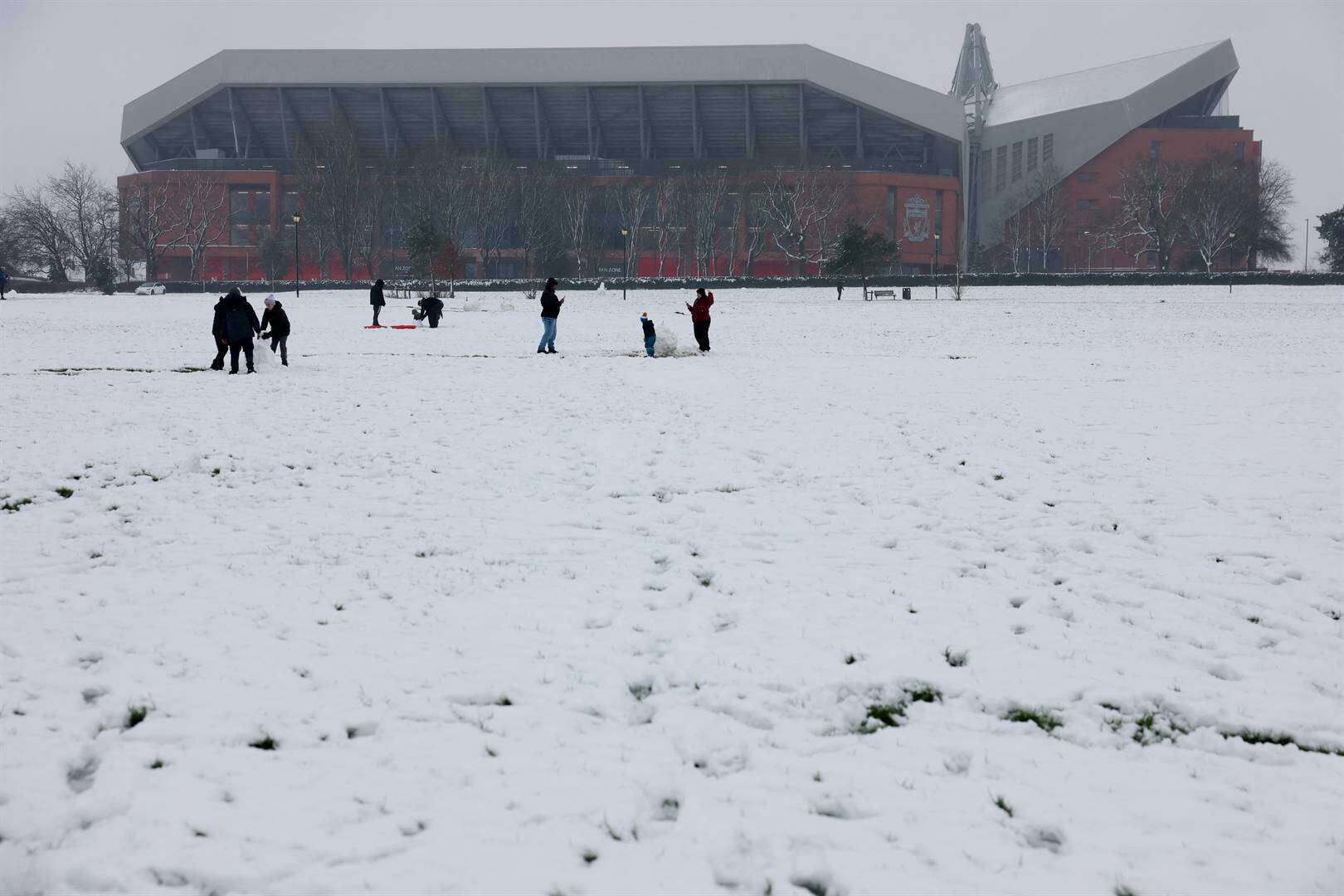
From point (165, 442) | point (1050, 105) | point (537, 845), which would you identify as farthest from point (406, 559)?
point (1050, 105)

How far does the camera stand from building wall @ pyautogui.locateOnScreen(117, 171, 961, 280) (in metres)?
86.9

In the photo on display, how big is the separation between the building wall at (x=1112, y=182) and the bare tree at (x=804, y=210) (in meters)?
27.4

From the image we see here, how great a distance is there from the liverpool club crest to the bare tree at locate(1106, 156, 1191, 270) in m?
16.3

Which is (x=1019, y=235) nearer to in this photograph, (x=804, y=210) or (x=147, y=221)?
(x=804, y=210)

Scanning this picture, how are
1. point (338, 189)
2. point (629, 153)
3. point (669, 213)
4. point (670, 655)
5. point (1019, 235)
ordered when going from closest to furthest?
point (670, 655)
point (338, 189)
point (669, 213)
point (1019, 235)
point (629, 153)

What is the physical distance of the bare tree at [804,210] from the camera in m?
79.1

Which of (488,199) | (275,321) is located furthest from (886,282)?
(275,321)

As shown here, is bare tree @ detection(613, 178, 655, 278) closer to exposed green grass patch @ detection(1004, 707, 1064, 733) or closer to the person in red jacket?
the person in red jacket

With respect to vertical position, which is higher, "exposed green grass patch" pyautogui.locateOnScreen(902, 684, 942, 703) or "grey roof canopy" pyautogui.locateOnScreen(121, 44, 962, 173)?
"grey roof canopy" pyautogui.locateOnScreen(121, 44, 962, 173)

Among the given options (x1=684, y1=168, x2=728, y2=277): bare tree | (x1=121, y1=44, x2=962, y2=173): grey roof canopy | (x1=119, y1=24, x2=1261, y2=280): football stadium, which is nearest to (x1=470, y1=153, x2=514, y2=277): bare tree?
(x1=119, y1=24, x2=1261, y2=280): football stadium

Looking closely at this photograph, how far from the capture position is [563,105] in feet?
295

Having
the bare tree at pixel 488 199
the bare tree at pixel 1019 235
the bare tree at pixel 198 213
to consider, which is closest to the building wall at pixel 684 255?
the bare tree at pixel 198 213

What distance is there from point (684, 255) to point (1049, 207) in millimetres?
33444

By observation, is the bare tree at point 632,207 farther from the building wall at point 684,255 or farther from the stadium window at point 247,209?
the stadium window at point 247,209
